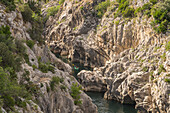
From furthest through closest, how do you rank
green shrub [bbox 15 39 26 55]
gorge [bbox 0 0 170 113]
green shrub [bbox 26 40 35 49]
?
green shrub [bbox 26 40 35 49]
green shrub [bbox 15 39 26 55]
gorge [bbox 0 0 170 113]

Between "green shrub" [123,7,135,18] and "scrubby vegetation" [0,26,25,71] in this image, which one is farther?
"green shrub" [123,7,135,18]

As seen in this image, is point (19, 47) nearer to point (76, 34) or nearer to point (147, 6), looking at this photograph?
point (147, 6)

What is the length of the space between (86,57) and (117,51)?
2705 cm

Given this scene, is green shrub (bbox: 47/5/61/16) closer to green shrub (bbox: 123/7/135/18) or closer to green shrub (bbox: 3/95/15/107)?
green shrub (bbox: 123/7/135/18)

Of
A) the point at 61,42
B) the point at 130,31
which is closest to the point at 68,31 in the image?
the point at 61,42

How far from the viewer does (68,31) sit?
450 feet

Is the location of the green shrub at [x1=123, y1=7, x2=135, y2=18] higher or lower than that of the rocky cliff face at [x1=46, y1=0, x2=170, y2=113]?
higher

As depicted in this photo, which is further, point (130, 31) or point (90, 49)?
point (90, 49)

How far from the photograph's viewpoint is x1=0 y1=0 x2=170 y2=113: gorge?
33.3 metres

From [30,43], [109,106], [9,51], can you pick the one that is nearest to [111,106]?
[109,106]

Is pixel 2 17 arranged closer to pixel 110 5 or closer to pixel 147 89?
pixel 147 89

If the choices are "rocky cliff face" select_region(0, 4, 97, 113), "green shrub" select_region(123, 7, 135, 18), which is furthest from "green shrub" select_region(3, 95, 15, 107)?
"green shrub" select_region(123, 7, 135, 18)

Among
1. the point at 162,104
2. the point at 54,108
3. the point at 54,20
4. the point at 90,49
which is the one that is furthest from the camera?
the point at 54,20

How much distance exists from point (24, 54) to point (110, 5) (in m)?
91.4
